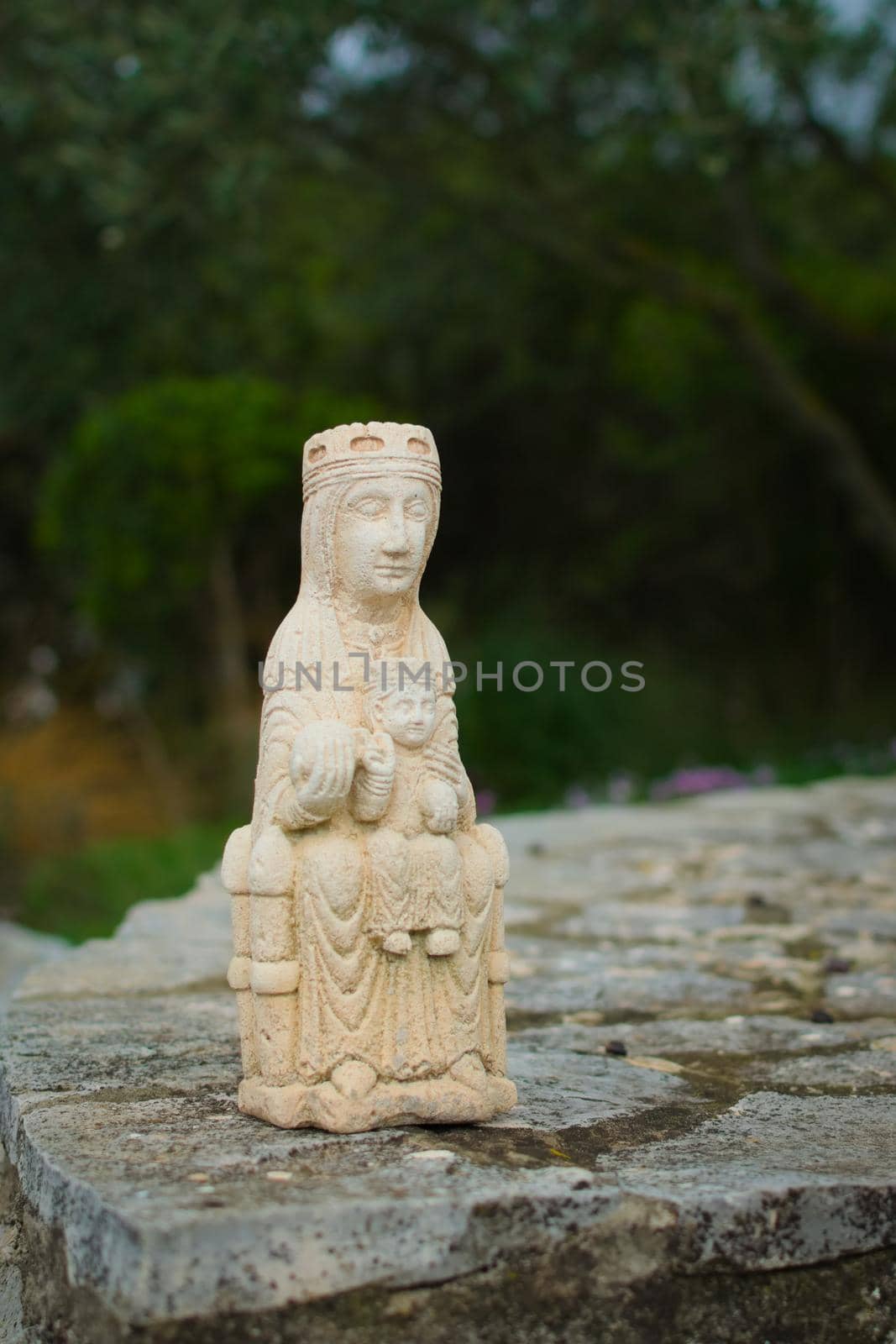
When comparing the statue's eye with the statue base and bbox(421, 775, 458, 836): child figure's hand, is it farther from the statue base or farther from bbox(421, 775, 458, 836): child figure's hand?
the statue base

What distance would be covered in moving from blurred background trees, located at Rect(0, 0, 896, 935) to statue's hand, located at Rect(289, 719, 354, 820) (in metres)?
6.07

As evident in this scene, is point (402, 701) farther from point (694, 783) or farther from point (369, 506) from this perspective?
point (694, 783)

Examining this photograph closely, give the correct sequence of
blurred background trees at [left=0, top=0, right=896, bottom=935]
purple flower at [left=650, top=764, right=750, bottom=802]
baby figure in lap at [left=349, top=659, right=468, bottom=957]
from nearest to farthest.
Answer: baby figure in lap at [left=349, top=659, right=468, bottom=957] < blurred background trees at [left=0, top=0, right=896, bottom=935] < purple flower at [left=650, top=764, right=750, bottom=802]

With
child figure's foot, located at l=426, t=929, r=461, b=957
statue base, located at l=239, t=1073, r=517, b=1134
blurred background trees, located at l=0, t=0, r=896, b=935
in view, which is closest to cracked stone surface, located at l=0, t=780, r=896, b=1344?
statue base, located at l=239, t=1073, r=517, b=1134

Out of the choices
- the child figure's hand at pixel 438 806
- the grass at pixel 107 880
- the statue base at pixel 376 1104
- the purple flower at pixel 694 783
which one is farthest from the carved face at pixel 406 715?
the purple flower at pixel 694 783

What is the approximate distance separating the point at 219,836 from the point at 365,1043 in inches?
223

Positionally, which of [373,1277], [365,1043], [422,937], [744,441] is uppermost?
[744,441]

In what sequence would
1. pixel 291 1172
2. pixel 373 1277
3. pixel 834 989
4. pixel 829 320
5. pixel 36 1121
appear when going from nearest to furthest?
1. pixel 373 1277
2. pixel 291 1172
3. pixel 36 1121
4. pixel 834 989
5. pixel 829 320

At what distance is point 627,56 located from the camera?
29.7 ft

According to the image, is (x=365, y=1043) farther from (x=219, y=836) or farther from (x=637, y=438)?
(x=637, y=438)

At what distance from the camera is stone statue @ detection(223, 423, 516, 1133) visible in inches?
125

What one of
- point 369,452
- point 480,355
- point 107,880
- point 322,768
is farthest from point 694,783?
point 322,768

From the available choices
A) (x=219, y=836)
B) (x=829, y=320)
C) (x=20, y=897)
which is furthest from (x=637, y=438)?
(x=20, y=897)

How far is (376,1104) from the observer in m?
3.14
